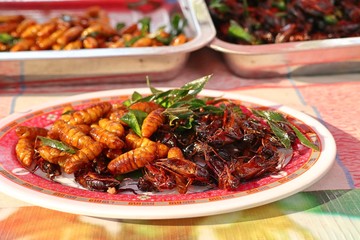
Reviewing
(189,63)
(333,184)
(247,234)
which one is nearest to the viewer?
(247,234)

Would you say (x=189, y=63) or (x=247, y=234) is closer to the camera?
(x=247, y=234)

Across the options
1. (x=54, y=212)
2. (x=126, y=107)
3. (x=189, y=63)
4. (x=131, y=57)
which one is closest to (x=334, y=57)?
(x=189, y=63)

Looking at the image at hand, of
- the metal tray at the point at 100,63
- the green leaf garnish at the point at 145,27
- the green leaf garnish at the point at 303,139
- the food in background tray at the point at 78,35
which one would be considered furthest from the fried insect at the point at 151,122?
the green leaf garnish at the point at 145,27

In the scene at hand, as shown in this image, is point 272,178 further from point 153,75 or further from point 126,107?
point 153,75

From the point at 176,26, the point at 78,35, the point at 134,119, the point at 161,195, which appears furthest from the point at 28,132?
the point at 176,26

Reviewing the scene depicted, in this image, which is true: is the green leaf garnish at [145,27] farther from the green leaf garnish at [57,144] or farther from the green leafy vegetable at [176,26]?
the green leaf garnish at [57,144]

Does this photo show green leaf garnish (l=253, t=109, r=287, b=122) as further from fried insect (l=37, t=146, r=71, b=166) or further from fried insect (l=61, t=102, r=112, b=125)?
fried insect (l=37, t=146, r=71, b=166)

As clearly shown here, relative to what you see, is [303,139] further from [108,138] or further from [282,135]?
[108,138]
